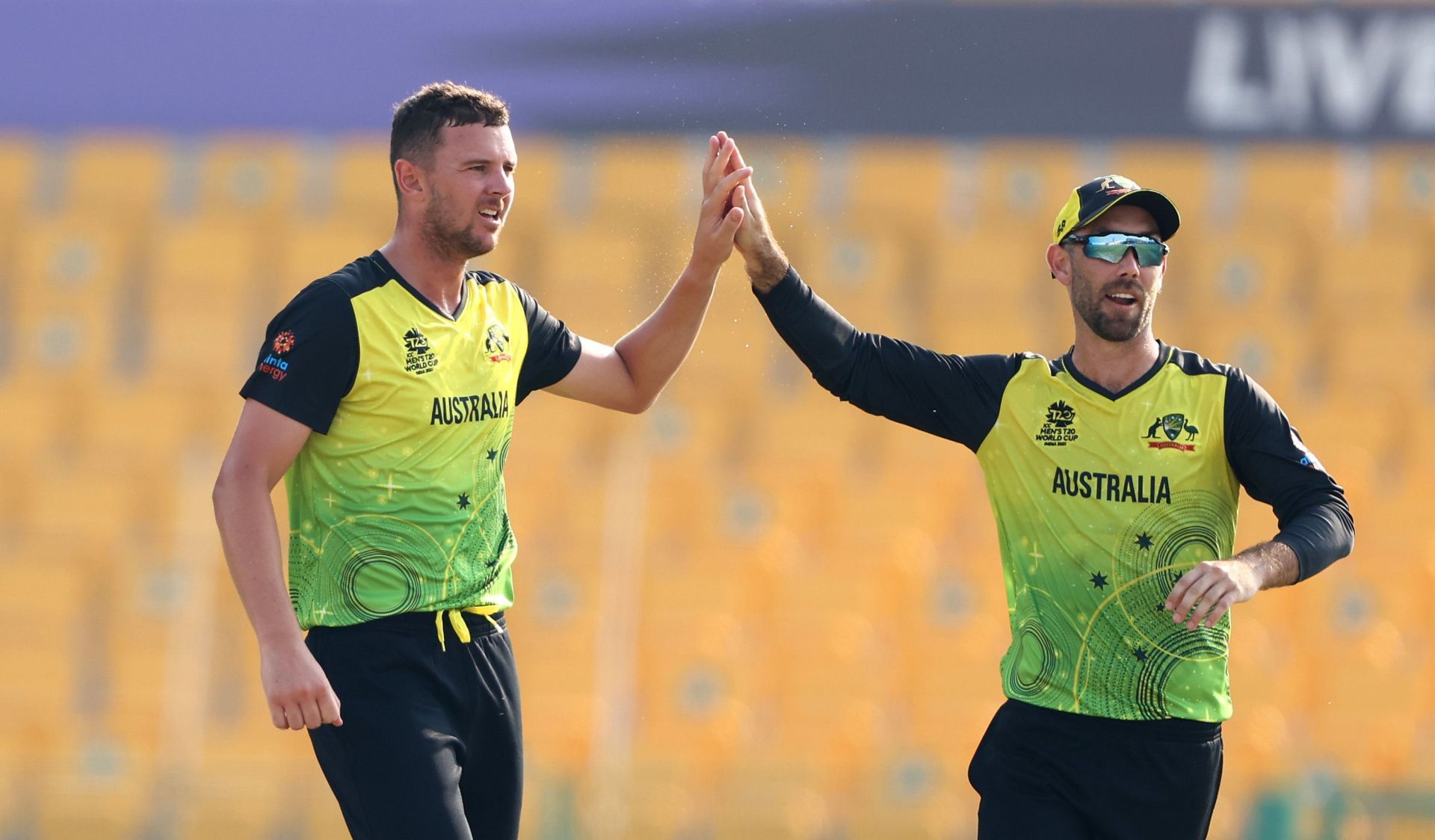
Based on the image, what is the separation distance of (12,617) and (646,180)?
4622 millimetres

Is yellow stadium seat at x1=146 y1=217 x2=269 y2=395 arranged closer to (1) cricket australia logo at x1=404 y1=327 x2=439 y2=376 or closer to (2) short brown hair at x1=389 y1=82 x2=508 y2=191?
(2) short brown hair at x1=389 y1=82 x2=508 y2=191

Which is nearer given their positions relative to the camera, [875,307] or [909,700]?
[909,700]

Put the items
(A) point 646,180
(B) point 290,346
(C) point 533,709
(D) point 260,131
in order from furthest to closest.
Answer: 1. (A) point 646,180
2. (D) point 260,131
3. (C) point 533,709
4. (B) point 290,346

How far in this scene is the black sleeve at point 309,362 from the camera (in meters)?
4.04

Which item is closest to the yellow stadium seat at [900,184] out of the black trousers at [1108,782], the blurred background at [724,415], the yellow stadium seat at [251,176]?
the blurred background at [724,415]

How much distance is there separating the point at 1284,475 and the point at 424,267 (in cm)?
201

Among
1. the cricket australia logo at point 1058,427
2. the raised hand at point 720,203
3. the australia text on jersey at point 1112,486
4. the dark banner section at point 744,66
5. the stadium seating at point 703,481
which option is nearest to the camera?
the australia text on jersey at point 1112,486

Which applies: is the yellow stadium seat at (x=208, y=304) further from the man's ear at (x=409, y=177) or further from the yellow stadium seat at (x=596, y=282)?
the man's ear at (x=409, y=177)

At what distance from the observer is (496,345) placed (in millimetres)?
4430

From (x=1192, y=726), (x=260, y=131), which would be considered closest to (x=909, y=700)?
(x=260, y=131)

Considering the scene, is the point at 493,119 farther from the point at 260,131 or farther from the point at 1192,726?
the point at 260,131

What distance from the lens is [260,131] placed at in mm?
9938

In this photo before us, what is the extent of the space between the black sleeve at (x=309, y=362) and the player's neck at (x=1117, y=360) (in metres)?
1.68

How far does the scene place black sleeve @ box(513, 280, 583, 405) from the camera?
180 inches
